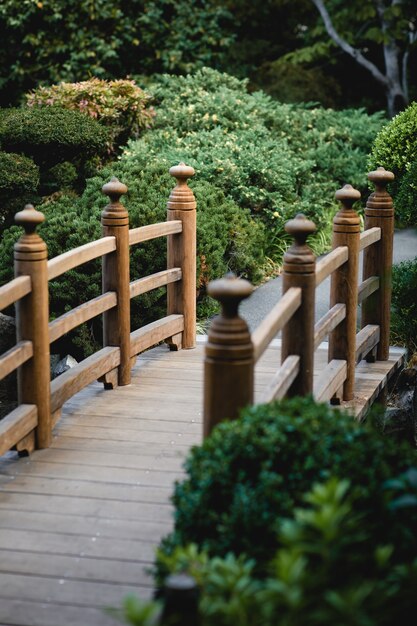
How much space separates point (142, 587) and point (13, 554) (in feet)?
1.93

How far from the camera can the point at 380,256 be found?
686 cm

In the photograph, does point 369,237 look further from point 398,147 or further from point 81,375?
point 398,147

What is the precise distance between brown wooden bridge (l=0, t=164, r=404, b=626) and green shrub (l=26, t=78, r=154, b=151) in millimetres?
5080

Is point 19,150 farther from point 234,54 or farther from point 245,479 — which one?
point 245,479

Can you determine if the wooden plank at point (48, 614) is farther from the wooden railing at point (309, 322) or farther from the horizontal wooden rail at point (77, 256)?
the horizontal wooden rail at point (77, 256)

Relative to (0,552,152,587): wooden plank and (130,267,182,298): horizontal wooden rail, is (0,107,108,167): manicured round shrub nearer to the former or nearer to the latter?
(130,267,182,298): horizontal wooden rail

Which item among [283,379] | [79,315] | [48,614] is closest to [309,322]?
[283,379]

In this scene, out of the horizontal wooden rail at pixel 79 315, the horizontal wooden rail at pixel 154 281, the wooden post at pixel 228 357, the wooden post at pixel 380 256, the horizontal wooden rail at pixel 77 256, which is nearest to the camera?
the wooden post at pixel 228 357

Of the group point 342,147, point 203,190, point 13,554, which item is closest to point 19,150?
point 203,190

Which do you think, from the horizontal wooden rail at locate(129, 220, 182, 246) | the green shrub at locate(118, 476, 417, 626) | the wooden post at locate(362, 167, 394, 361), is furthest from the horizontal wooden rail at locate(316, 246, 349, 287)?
the green shrub at locate(118, 476, 417, 626)

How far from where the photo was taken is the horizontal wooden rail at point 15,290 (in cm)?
458

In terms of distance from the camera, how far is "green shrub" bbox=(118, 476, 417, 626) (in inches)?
94.0

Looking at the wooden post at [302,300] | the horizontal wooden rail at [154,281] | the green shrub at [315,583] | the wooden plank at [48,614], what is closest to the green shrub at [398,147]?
the horizontal wooden rail at [154,281]

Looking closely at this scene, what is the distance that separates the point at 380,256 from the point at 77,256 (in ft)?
7.85
